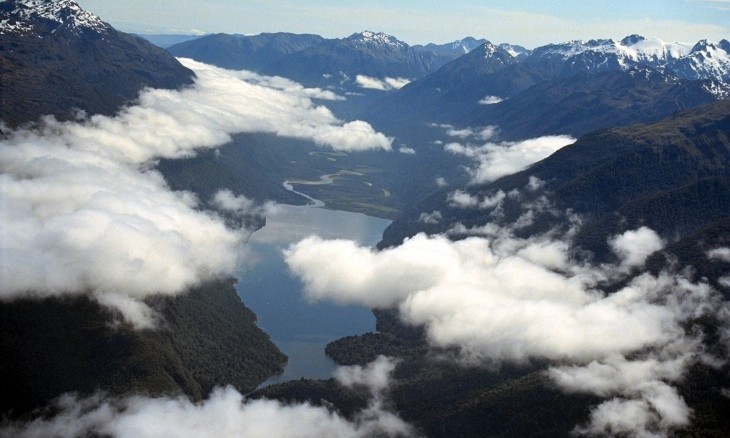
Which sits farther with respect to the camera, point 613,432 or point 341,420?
point 341,420

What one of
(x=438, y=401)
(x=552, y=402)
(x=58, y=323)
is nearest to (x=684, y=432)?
(x=552, y=402)

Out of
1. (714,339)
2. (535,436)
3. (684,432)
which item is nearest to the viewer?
(684,432)

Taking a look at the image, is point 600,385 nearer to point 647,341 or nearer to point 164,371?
point 647,341

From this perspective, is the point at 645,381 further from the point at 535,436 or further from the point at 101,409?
the point at 101,409

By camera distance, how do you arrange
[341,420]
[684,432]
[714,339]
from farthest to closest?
[341,420]
[714,339]
[684,432]

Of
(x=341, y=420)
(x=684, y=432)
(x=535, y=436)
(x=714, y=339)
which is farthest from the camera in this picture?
(x=341, y=420)

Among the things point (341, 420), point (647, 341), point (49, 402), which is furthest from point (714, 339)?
point (49, 402)

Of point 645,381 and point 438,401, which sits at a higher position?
point 645,381

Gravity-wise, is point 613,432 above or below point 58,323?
above

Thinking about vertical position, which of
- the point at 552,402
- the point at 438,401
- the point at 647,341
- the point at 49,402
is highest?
the point at 647,341
